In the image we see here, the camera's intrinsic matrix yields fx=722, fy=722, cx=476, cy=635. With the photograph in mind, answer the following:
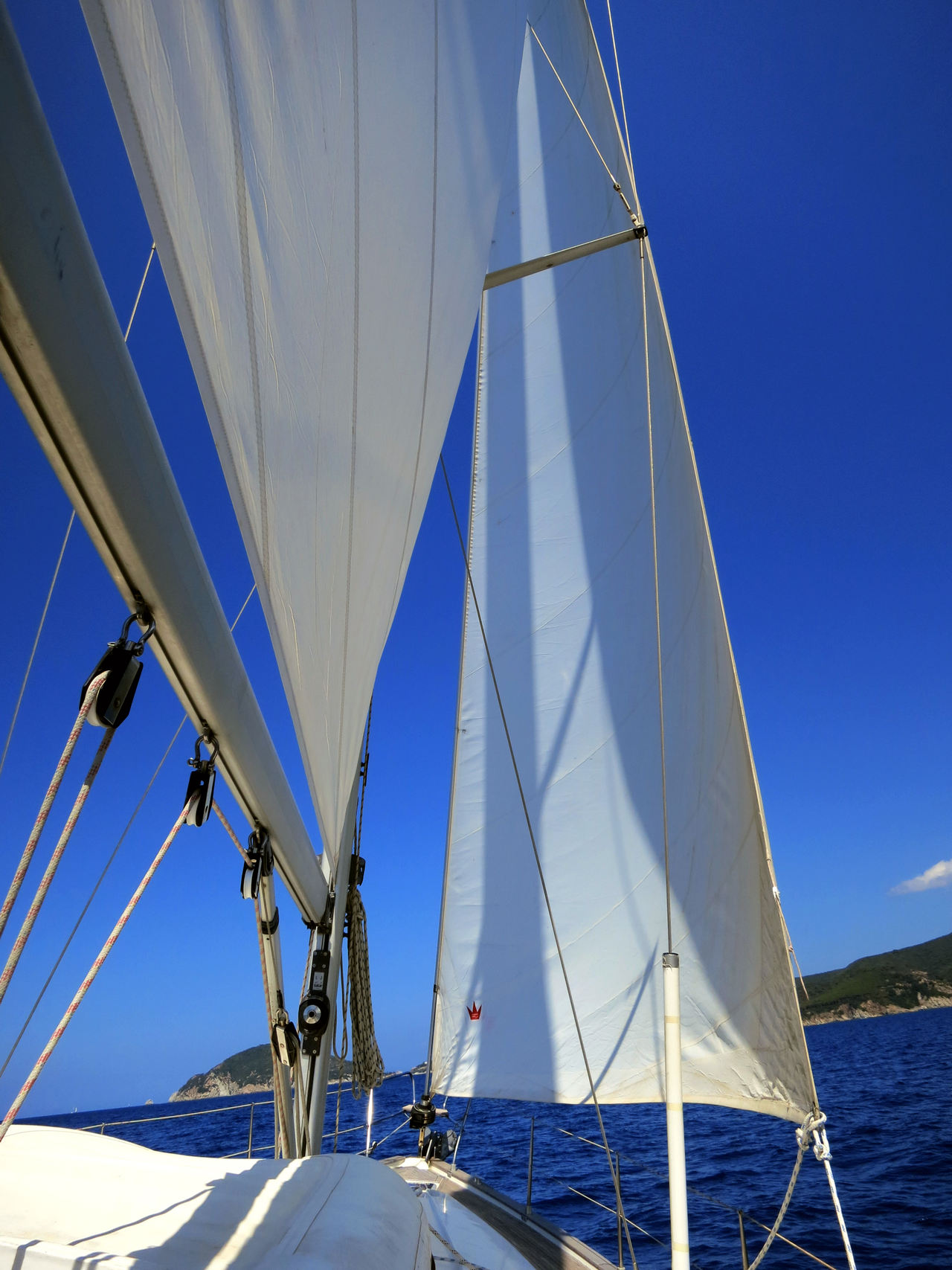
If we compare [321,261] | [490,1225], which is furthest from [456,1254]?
[321,261]

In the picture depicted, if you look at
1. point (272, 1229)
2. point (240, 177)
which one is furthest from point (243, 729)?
point (240, 177)

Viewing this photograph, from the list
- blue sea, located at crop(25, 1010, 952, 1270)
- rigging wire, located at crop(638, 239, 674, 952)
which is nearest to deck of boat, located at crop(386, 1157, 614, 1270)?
blue sea, located at crop(25, 1010, 952, 1270)

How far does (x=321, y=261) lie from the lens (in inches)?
55.2

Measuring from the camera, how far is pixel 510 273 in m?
3.71

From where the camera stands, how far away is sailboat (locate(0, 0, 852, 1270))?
3.66 feet

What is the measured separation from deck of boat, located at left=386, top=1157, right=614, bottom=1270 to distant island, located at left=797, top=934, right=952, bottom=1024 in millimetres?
90389

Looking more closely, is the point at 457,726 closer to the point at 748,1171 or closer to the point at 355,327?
the point at 355,327

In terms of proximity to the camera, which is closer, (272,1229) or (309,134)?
(309,134)

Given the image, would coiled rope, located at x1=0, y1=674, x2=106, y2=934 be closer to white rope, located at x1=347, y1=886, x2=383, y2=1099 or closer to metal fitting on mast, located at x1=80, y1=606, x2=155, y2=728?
metal fitting on mast, located at x1=80, y1=606, x2=155, y2=728

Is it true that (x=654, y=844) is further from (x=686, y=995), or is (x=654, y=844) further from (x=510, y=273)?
(x=510, y=273)

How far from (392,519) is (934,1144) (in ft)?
49.5

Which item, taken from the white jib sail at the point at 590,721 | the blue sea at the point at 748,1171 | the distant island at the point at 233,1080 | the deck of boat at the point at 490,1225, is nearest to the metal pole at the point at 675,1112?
the deck of boat at the point at 490,1225

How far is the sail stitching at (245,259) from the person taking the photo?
1.07m

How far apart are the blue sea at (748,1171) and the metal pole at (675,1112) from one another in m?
1.88
